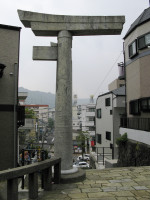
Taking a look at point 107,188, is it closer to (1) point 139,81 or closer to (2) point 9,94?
(2) point 9,94

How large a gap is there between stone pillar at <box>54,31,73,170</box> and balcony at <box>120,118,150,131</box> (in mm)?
7912

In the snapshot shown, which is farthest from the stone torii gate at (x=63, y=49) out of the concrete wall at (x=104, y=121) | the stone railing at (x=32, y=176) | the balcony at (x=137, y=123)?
the concrete wall at (x=104, y=121)

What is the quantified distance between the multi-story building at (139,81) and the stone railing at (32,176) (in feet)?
26.0

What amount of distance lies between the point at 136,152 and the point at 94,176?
7499mm

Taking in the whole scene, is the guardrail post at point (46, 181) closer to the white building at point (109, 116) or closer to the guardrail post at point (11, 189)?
the guardrail post at point (11, 189)

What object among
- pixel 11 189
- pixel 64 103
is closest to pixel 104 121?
pixel 64 103

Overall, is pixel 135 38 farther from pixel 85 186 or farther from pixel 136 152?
pixel 85 186

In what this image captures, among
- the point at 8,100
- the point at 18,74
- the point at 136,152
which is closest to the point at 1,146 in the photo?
the point at 8,100

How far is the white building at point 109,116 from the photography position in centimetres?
2552

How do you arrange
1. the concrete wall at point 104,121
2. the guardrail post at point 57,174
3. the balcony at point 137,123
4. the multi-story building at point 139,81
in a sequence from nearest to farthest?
the guardrail post at point 57,174
the balcony at point 137,123
the multi-story building at point 139,81
the concrete wall at point 104,121

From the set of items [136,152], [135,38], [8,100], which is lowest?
[136,152]

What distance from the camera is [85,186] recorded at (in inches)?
252

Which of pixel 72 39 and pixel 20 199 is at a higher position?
pixel 72 39

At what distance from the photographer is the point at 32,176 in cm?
538
